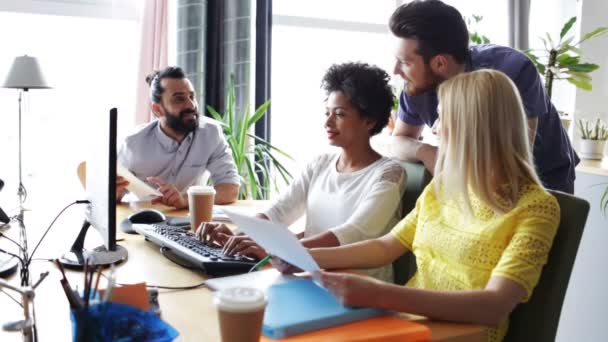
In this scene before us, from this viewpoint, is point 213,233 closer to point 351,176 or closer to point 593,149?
point 351,176

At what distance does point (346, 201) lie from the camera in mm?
1775

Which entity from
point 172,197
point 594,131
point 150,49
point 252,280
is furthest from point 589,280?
point 150,49

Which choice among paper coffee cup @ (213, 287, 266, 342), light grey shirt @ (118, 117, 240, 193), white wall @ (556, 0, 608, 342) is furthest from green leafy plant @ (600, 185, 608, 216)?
paper coffee cup @ (213, 287, 266, 342)

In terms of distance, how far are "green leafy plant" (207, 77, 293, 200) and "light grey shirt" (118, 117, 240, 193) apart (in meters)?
0.68

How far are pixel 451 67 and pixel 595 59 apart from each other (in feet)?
7.22

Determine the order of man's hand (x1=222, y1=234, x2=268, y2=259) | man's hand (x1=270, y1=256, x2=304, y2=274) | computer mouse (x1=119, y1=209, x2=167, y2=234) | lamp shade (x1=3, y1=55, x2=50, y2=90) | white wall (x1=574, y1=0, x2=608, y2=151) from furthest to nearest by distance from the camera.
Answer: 1. white wall (x1=574, y1=0, x2=608, y2=151)
2. lamp shade (x1=3, y1=55, x2=50, y2=90)
3. computer mouse (x1=119, y1=209, x2=167, y2=234)
4. man's hand (x1=222, y1=234, x2=268, y2=259)
5. man's hand (x1=270, y1=256, x2=304, y2=274)

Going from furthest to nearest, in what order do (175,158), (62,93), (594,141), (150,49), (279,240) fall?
(62,93) → (150,49) → (594,141) → (175,158) → (279,240)

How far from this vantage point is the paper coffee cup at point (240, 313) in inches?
31.7

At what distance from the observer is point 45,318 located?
1.08 metres

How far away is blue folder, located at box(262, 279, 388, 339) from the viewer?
3.26ft

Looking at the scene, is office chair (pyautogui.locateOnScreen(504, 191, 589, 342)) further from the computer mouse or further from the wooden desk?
the computer mouse

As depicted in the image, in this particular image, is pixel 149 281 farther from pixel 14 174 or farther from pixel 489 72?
pixel 14 174

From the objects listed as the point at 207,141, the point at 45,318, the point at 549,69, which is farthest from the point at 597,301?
the point at 45,318

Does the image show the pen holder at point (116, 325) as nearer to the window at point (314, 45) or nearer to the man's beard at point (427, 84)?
the man's beard at point (427, 84)
